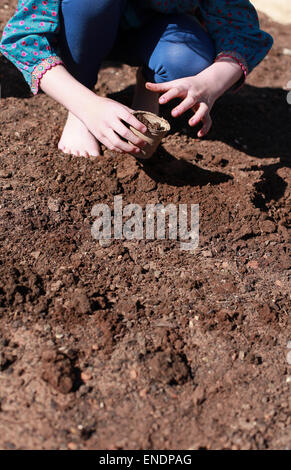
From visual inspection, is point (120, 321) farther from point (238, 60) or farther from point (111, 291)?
point (238, 60)

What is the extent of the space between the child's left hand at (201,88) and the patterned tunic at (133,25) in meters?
0.09

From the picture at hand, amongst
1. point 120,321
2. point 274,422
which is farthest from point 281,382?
point 120,321

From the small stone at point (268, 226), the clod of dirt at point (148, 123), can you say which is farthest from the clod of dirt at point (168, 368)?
the clod of dirt at point (148, 123)

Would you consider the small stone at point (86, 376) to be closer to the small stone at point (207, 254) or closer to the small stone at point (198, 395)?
the small stone at point (198, 395)

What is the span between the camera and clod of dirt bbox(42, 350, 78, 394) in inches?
52.8

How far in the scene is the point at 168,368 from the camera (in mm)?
1409

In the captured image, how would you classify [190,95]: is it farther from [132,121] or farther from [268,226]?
[268,226]

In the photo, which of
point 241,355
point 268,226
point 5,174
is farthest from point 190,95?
point 241,355

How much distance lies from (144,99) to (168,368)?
1.36 m

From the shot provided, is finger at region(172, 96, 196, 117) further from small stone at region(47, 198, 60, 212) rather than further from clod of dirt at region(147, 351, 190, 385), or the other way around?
clod of dirt at region(147, 351, 190, 385)

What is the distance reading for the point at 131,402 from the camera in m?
1.34

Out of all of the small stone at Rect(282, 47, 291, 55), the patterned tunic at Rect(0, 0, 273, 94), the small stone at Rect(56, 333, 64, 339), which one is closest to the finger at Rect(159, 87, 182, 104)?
the patterned tunic at Rect(0, 0, 273, 94)

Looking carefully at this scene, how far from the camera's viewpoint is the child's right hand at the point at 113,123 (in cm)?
176

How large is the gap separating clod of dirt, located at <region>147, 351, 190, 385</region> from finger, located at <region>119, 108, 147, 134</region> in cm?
78
